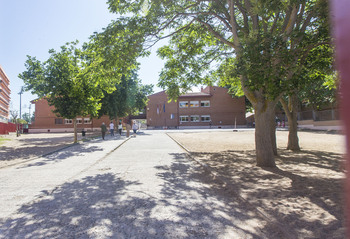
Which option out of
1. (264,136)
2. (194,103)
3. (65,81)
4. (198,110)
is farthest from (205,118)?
(264,136)

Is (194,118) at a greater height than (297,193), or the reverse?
(194,118)

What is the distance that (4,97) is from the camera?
62.2 m

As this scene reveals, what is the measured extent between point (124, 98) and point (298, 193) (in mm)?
32034

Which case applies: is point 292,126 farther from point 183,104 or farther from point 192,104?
point 183,104

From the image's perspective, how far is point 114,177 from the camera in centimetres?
695

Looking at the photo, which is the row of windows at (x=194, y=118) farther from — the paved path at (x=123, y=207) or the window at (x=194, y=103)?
the paved path at (x=123, y=207)

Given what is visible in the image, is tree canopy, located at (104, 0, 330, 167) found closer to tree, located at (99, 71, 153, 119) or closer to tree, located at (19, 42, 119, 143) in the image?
tree, located at (19, 42, 119, 143)

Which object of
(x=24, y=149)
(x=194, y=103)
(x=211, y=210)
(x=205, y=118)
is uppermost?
(x=194, y=103)

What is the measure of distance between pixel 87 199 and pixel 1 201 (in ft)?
5.53

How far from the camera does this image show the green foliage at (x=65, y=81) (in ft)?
56.6

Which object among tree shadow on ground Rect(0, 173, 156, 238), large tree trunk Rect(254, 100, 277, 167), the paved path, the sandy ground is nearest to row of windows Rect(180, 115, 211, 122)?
the sandy ground

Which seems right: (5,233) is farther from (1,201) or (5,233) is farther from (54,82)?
(54,82)

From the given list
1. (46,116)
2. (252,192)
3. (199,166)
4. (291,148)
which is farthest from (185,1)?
(46,116)

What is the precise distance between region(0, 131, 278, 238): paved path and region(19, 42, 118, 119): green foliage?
36.7 feet
